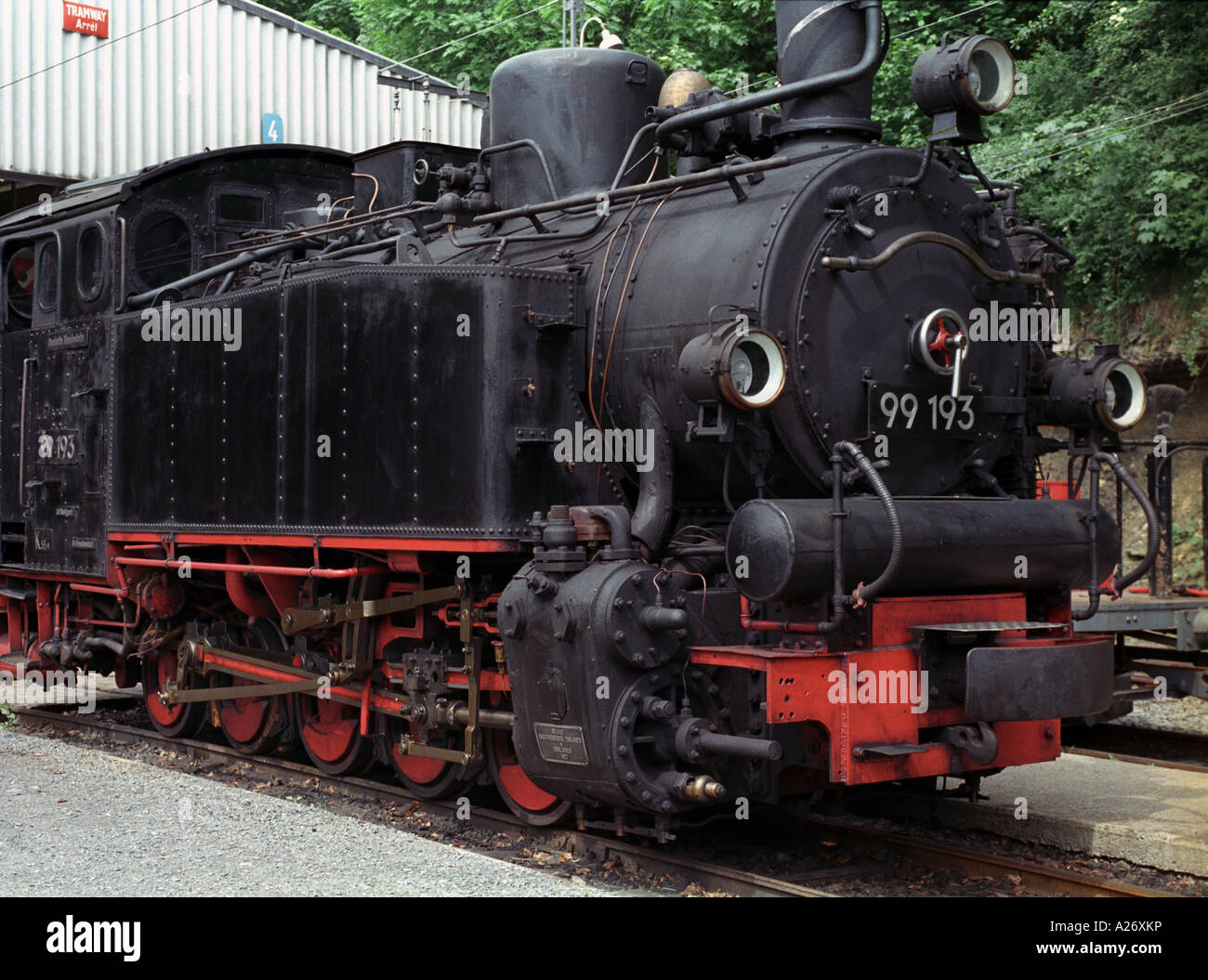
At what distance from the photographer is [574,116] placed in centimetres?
720

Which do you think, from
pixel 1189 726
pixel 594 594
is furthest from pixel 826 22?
pixel 1189 726

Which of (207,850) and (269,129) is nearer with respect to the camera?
(207,850)

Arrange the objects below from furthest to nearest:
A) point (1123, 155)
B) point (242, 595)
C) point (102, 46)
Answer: point (102, 46)
point (1123, 155)
point (242, 595)

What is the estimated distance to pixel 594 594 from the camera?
5.53m

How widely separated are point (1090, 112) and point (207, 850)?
485 inches

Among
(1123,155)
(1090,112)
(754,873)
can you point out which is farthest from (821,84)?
(1090,112)

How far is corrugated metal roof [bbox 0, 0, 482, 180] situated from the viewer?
1449cm

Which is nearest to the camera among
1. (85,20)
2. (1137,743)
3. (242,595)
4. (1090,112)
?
(242,595)

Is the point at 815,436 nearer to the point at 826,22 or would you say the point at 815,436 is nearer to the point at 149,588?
the point at 826,22

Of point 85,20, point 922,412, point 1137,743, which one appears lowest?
point 1137,743

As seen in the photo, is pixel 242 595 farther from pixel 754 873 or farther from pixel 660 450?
pixel 754 873

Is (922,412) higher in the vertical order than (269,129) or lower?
lower

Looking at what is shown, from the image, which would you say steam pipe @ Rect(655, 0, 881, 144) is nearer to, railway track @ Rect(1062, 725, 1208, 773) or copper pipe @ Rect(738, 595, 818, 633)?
copper pipe @ Rect(738, 595, 818, 633)

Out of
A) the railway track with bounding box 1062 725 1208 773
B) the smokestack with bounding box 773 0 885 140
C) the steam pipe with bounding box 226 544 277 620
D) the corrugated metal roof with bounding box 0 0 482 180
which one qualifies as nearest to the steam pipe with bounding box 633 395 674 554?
the smokestack with bounding box 773 0 885 140
